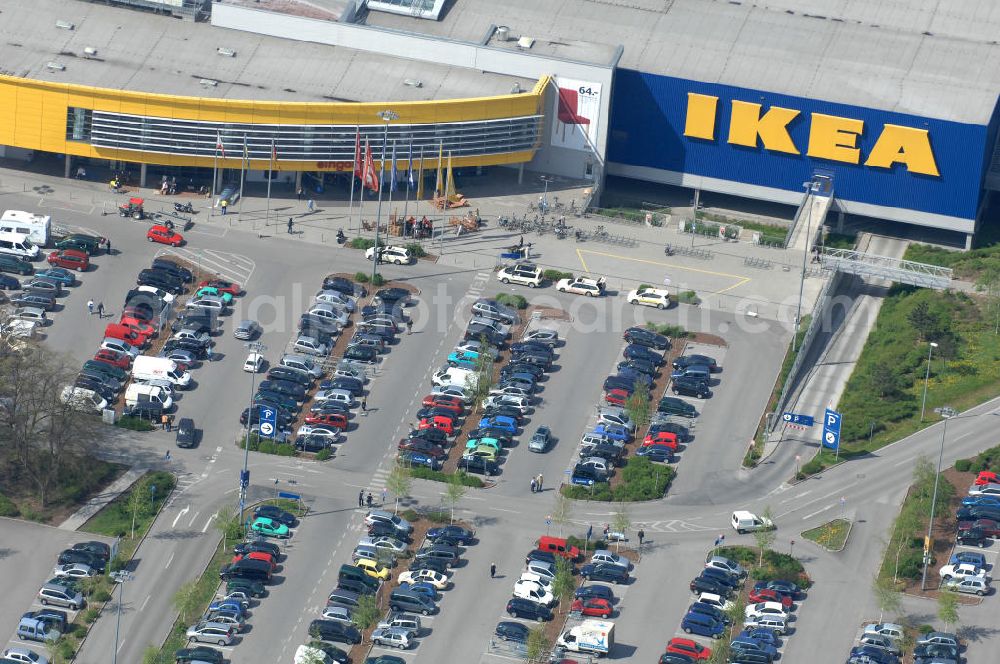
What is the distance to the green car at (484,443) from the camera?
194 meters

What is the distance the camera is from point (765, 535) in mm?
183125

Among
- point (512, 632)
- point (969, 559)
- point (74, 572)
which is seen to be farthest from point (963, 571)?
point (74, 572)

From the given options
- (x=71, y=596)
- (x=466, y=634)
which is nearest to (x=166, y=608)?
(x=71, y=596)

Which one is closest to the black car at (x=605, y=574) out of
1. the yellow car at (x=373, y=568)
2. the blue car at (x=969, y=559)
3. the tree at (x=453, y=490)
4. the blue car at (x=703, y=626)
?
the blue car at (x=703, y=626)

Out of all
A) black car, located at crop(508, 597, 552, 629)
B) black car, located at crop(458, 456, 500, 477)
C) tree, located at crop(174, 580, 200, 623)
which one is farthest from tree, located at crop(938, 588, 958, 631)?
tree, located at crop(174, 580, 200, 623)

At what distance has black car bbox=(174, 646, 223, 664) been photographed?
169625mm

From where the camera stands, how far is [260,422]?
196m

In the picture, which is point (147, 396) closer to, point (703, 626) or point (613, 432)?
point (613, 432)

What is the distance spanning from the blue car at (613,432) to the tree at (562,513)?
9536 mm

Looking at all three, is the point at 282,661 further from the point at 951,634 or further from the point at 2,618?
the point at 951,634

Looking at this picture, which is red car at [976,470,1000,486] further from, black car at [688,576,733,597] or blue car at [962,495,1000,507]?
black car at [688,576,733,597]

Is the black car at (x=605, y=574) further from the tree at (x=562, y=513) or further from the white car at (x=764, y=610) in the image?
the white car at (x=764, y=610)

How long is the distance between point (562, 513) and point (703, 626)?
53.7 feet

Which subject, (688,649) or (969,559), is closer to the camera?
(688,649)
